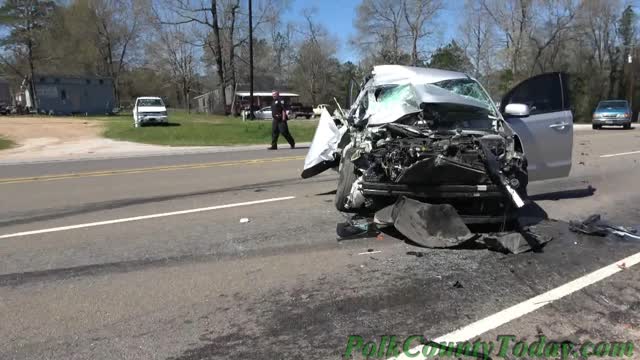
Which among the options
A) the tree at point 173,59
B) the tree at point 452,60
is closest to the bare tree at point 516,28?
the tree at point 452,60

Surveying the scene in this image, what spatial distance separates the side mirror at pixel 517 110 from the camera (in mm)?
6758

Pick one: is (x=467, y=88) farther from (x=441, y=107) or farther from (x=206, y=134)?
(x=206, y=134)

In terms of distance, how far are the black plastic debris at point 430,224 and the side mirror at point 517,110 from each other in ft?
7.23

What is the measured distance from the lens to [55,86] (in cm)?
5262

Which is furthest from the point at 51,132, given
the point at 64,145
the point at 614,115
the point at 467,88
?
the point at 614,115

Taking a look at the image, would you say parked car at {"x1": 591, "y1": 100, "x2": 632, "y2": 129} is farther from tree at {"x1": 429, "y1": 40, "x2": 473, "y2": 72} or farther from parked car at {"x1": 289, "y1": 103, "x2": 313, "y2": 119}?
tree at {"x1": 429, "y1": 40, "x2": 473, "y2": 72}

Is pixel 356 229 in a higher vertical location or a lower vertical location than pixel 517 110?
lower

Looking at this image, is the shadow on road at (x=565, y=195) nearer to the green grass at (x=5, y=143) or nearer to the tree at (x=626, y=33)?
the green grass at (x=5, y=143)

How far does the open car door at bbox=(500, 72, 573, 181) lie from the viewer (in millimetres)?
7023

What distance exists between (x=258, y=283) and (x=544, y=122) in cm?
478

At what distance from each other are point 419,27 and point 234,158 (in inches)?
1867

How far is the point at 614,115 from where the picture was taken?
89.4 feet

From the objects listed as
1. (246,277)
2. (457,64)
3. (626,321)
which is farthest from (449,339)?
(457,64)

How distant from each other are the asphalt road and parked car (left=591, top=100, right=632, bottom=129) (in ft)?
72.6
